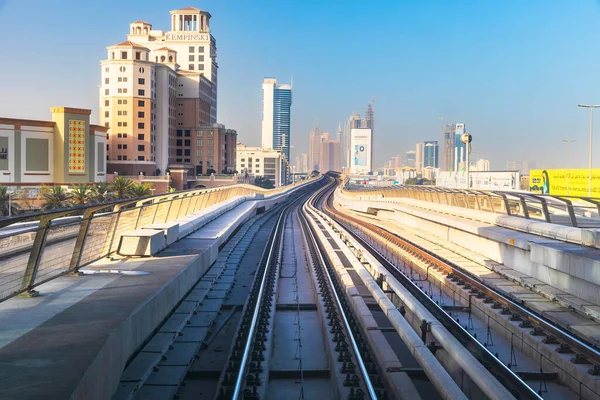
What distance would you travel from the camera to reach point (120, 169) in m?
85.8

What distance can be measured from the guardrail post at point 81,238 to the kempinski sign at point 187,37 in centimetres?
10891

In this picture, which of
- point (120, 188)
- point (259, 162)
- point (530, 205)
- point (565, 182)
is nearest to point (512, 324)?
point (530, 205)

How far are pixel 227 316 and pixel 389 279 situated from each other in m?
4.42

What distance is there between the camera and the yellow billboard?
36.8m

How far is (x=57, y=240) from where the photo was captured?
8484 mm

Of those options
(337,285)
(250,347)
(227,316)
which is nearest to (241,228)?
(337,285)

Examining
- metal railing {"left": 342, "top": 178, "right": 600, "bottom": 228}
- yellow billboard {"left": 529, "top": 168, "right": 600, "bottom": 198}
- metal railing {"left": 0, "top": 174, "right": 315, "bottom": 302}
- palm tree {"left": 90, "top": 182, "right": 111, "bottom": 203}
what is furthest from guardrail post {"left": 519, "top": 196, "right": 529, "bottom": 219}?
palm tree {"left": 90, "top": 182, "right": 111, "bottom": 203}

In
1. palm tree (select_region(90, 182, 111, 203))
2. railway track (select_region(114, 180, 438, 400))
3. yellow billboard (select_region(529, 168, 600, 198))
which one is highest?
yellow billboard (select_region(529, 168, 600, 198))

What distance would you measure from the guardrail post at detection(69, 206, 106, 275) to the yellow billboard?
33.0m

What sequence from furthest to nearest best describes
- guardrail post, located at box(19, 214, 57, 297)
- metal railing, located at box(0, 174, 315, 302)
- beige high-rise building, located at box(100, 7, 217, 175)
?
beige high-rise building, located at box(100, 7, 217, 175)
guardrail post, located at box(19, 214, 57, 297)
metal railing, located at box(0, 174, 315, 302)

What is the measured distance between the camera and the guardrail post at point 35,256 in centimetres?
755

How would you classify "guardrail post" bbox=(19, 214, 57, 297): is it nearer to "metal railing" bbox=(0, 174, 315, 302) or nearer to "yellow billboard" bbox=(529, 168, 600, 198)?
"metal railing" bbox=(0, 174, 315, 302)

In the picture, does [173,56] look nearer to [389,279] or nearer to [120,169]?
[120,169]

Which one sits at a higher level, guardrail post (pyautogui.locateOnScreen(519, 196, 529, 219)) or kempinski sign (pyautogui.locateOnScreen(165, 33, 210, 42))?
kempinski sign (pyautogui.locateOnScreen(165, 33, 210, 42))
